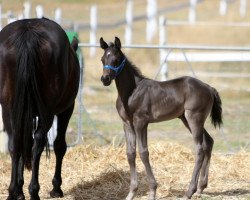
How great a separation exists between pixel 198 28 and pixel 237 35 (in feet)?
7.04

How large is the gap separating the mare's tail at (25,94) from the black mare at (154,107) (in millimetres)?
725

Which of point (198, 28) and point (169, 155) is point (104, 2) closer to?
point (198, 28)

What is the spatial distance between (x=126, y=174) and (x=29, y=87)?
2.17 metres

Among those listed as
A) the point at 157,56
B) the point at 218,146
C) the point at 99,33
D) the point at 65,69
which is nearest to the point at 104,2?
the point at 99,33

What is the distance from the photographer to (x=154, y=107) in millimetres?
6312

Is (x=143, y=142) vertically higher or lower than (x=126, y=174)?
higher

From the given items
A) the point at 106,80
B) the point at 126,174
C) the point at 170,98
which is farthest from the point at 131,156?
the point at 126,174

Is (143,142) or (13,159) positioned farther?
(143,142)

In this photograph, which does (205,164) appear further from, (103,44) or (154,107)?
(103,44)

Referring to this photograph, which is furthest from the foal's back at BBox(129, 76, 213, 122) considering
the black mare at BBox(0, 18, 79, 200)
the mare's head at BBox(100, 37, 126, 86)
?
the black mare at BBox(0, 18, 79, 200)

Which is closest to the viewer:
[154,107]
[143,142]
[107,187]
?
[143,142]

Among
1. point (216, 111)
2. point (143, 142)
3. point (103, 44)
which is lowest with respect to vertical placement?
point (143, 142)

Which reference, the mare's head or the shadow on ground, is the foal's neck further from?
the shadow on ground

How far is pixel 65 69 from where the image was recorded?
20.6 ft
